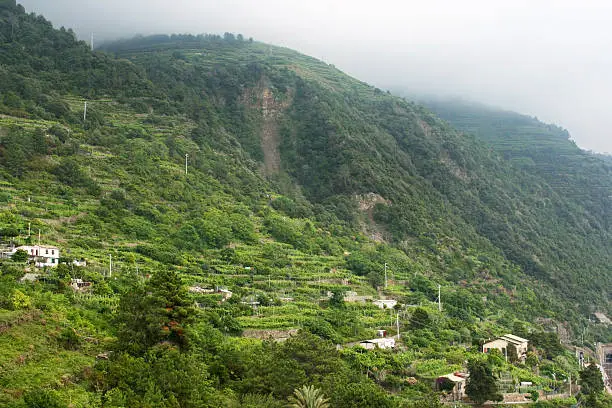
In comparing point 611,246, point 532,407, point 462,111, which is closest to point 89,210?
point 532,407

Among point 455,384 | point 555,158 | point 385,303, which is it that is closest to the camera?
point 455,384

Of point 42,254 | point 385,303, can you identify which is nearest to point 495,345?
point 385,303

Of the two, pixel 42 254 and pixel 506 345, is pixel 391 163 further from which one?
pixel 42 254

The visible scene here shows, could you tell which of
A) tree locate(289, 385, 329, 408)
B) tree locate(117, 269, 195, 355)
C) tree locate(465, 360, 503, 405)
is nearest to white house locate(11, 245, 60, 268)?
tree locate(117, 269, 195, 355)

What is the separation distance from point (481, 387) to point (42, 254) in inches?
1200

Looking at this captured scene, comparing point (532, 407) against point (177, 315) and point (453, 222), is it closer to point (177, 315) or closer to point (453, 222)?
point (177, 315)

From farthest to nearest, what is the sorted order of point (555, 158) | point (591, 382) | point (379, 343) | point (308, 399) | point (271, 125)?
point (555, 158) < point (271, 125) < point (591, 382) < point (379, 343) < point (308, 399)

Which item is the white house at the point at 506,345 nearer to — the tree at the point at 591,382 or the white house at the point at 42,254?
the tree at the point at 591,382

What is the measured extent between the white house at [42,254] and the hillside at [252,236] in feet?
2.68

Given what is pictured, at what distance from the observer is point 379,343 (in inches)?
1854

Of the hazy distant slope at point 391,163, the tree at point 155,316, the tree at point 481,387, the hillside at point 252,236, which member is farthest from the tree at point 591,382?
the hazy distant slope at point 391,163

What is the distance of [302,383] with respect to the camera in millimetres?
32156

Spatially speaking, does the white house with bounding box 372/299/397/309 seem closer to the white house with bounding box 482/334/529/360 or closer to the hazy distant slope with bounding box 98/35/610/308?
the white house with bounding box 482/334/529/360

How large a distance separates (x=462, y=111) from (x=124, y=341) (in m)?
169
